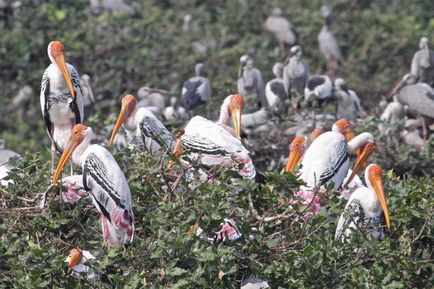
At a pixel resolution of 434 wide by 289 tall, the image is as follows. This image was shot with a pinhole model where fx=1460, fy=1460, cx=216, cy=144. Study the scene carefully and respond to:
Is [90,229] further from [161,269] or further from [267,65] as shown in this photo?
[267,65]

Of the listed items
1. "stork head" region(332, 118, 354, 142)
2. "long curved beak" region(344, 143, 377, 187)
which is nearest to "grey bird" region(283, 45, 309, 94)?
"stork head" region(332, 118, 354, 142)

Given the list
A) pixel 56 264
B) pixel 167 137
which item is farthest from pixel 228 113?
pixel 56 264

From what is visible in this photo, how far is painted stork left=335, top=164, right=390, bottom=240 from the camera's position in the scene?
27.0ft

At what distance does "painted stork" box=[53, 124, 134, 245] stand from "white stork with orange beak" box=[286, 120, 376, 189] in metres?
1.50

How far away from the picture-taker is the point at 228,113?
10016 mm

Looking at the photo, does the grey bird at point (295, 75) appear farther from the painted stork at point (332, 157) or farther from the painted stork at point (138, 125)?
the painted stork at point (332, 157)

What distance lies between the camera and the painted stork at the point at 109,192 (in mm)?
7836

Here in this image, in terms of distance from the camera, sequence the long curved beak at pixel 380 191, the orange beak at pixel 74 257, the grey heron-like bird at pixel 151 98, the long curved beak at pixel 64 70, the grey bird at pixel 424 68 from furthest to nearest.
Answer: the grey bird at pixel 424 68
the grey heron-like bird at pixel 151 98
the long curved beak at pixel 64 70
the long curved beak at pixel 380 191
the orange beak at pixel 74 257

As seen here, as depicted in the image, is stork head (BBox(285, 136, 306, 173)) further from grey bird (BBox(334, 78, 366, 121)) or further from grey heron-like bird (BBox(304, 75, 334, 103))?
grey bird (BBox(334, 78, 366, 121))

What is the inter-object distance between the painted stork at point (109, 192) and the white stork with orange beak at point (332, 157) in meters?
1.50

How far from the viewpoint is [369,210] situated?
857 centimetres

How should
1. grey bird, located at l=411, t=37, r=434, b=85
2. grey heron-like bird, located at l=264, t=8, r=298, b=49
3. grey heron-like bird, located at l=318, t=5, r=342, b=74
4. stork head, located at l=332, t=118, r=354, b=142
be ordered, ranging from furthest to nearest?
grey heron-like bird, located at l=264, t=8, r=298, b=49, grey heron-like bird, located at l=318, t=5, r=342, b=74, grey bird, located at l=411, t=37, r=434, b=85, stork head, located at l=332, t=118, r=354, b=142

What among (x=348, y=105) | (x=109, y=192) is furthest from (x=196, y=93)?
(x=109, y=192)

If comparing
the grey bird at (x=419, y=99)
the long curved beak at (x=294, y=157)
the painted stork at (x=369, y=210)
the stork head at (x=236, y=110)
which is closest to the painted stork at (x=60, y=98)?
the stork head at (x=236, y=110)
